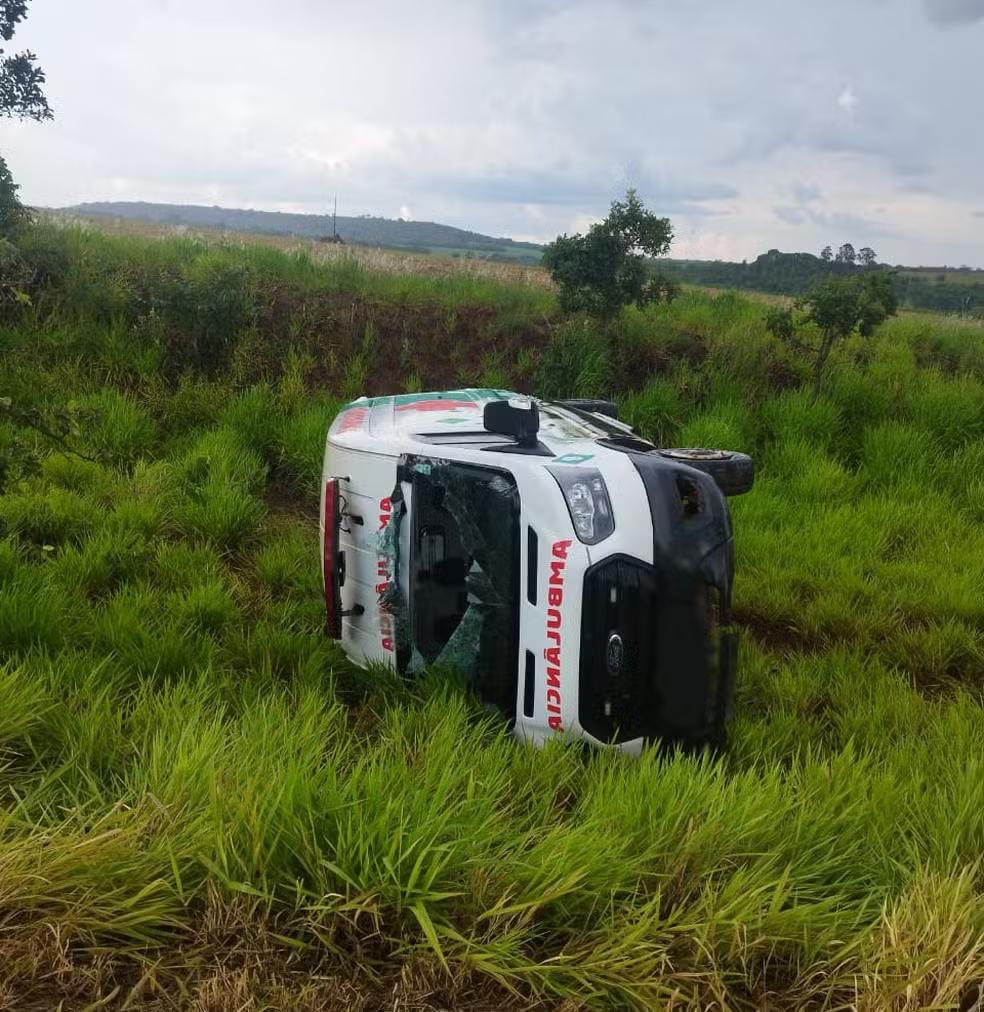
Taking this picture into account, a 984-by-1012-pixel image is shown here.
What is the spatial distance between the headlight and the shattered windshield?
0.23 metres

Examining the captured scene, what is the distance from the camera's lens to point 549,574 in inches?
126

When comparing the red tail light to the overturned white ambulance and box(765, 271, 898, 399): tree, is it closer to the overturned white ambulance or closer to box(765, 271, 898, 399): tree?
the overturned white ambulance

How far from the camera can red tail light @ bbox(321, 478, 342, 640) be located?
3877 mm

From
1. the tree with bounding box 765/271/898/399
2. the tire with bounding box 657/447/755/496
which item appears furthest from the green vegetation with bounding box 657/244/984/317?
the tire with bounding box 657/447/755/496

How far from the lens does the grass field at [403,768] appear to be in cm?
183

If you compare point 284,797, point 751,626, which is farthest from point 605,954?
point 751,626

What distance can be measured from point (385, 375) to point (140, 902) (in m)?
8.18

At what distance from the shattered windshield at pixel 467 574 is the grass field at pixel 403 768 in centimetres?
19

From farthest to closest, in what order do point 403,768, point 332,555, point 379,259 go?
point 379,259 < point 332,555 < point 403,768

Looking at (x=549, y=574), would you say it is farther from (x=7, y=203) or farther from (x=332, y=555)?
(x=7, y=203)

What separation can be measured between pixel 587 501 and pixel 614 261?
672 cm

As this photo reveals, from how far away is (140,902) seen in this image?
6.17 feet

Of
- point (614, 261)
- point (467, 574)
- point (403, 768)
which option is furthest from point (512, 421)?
point (614, 261)

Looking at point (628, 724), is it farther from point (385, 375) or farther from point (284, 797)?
point (385, 375)
